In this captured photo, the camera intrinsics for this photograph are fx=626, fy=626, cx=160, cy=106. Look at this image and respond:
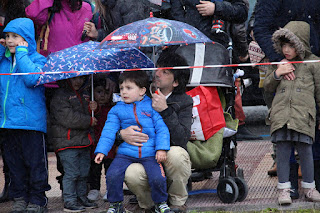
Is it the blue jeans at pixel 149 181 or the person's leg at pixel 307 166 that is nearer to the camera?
the blue jeans at pixel 149 181

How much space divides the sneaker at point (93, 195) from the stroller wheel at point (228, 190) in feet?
4.04

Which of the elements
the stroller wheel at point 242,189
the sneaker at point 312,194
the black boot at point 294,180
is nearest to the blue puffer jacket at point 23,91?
the stroller wheel at point 242,189

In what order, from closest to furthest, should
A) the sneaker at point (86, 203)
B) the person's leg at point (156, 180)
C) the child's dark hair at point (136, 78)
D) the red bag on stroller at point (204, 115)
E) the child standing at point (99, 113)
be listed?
the person's leg at point (156, 180)
the child's dark hair at point (136, 78)
the red bag on stroller at point (204, 115)
the sneaker at point (86, 203)
the child standing at point (99, 113)

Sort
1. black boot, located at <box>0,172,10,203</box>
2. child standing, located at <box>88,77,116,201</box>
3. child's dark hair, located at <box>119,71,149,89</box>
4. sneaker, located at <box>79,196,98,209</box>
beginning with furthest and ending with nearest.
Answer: black boot, located at <box>0,172,10,203</box> < child standing, located at <box>88,77,116,201</box> < sneaker, located at <box>79,196,98,209</box> < child's dark hair, located at <box>119,71,149,89</box>

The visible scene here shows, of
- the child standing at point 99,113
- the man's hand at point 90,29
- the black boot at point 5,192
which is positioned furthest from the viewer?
the black boot at point 5,192

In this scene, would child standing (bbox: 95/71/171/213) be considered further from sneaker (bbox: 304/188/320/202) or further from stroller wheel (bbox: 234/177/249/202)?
sneaker (bbox: 304/188/320/202)

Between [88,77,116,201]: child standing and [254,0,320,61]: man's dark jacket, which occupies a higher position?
[254,0,320,61]: man's dark jacket

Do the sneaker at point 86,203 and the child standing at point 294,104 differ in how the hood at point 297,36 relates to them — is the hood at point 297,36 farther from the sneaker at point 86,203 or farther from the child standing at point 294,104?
the sneaker at point 86,203

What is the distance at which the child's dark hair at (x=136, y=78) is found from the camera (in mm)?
5504

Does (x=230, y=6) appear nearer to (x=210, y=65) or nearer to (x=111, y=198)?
(x=210, y=65)

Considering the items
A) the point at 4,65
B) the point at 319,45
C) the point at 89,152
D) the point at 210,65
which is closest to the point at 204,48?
the point at 210,65

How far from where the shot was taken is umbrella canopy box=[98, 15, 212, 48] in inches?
213

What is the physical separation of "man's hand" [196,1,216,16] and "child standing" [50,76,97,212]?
1421mm

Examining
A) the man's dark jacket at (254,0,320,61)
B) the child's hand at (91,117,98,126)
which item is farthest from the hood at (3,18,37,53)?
the man's dark jacket at (254,0,320,61)
